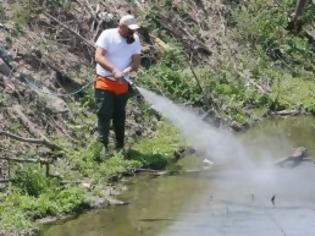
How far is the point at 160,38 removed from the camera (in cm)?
1438

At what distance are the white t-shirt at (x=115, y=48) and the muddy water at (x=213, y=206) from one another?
1.35 meters

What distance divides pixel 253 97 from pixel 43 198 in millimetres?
6366

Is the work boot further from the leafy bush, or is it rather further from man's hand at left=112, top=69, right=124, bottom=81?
the leafy bush

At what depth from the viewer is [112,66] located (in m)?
9.83

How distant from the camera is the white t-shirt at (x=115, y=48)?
9.94 metres

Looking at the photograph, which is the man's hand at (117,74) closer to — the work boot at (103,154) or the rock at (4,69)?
the work boot at (103,154)

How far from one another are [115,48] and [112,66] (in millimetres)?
244

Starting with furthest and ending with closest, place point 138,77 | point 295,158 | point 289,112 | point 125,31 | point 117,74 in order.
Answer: point 289,112
point 138,77
point 295,158
point 125,31
point 117,74

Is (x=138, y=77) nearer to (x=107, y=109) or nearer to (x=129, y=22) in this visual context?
(x=107, y=109)

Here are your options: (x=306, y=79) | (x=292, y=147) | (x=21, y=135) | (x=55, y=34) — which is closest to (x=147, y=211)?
(x=21, y=135)

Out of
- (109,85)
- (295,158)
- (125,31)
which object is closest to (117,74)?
(109,85)

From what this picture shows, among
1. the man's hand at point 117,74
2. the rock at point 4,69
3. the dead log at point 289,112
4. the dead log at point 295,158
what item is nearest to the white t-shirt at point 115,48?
the man's hand at point 117,74

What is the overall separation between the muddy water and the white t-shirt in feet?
4.41

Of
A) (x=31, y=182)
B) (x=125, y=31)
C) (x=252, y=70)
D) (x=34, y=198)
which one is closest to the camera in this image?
(x=34, y=198)
